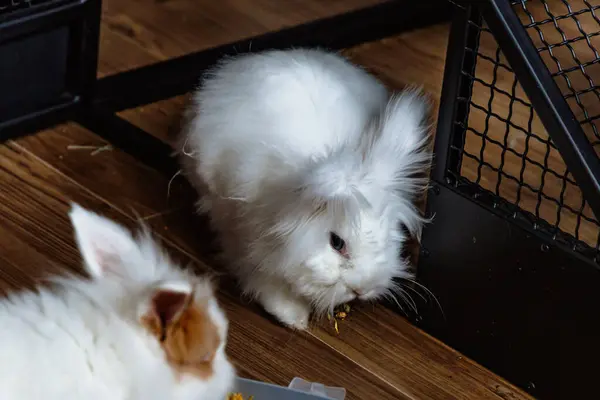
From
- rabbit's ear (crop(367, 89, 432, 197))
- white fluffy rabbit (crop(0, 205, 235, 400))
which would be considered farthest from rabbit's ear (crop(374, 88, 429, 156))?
white fluffy rabbit (crop(0, 205, 235, 400))

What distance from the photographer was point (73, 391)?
98cm

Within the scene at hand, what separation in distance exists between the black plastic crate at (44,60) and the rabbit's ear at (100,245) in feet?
2.62

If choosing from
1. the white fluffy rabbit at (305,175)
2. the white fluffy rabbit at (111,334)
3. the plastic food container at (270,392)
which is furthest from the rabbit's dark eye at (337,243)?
the white fluffy rabbit at (111,334)

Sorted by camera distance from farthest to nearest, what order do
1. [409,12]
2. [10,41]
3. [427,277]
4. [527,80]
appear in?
[409,12] < [10,41] < [427,277] < [527,80]

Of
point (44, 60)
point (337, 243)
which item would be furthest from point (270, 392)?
point (44, 60)

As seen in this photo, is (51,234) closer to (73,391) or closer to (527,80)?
(73,391)

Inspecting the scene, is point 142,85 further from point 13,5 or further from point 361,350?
point 361,350

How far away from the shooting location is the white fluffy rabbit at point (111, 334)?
38.2 inches

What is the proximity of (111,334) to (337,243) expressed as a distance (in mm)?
506

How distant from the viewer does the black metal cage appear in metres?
1.26

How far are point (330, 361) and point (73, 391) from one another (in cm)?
58

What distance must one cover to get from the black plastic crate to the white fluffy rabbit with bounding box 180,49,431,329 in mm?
345

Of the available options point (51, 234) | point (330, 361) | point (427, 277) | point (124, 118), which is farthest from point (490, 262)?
point (124, 118)

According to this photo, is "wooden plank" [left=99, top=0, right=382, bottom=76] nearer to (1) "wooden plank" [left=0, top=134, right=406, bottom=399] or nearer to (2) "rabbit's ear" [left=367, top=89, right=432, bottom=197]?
(1) "wooden plank" [left=0, top=134, right=406, bottom=399]
